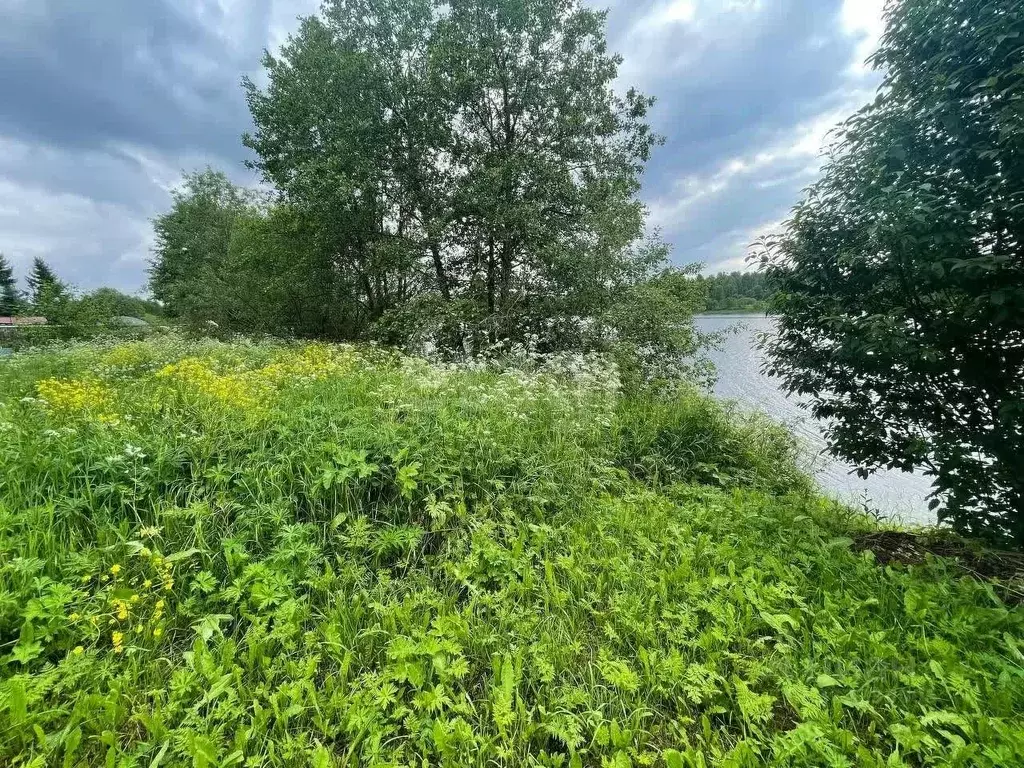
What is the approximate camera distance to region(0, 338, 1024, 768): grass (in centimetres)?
156

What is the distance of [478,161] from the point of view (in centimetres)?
898

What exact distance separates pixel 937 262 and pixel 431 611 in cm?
360

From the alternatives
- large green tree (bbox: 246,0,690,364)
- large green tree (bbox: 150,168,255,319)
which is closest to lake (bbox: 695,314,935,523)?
large green tree (bbox: 246,0,690,364)

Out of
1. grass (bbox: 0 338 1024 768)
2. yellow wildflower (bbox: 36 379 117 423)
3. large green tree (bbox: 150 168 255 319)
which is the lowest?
grass (bbox: 0 338 1024 768)

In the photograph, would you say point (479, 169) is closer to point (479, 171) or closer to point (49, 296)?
point (479, 171)

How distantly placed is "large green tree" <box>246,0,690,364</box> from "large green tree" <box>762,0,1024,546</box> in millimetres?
4413

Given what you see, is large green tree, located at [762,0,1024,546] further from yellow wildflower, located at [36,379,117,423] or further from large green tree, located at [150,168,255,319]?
large green tree, located at [150,168,255,319]

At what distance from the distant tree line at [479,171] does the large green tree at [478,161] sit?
3cm

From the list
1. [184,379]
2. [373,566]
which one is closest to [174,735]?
[373,566]

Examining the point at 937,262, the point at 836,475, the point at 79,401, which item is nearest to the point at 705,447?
the point at 836,475

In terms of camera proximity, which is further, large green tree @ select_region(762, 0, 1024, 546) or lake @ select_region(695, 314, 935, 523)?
lake @ select_region(695, 314, 935, 523)

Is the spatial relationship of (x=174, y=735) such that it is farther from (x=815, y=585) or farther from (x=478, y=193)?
(x=478, y=193)

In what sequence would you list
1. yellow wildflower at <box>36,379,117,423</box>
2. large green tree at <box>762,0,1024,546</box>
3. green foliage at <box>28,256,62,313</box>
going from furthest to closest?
green foliage at <box>28,256,62,313</box> → yellow wildflower at <box>36,379,117,423</box> → large green tree at <box>762,0,1024,546</box>

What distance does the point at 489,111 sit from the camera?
30.2 feet
